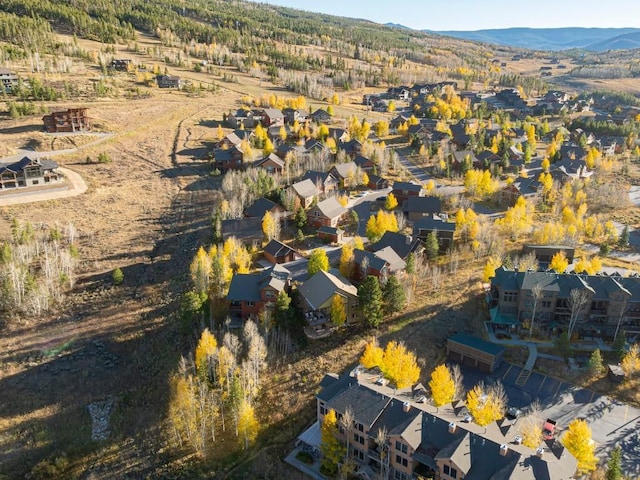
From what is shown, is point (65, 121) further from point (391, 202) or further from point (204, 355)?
point (204, 355)

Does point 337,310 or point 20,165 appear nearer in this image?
point 337,310

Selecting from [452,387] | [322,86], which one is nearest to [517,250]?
[452,387]

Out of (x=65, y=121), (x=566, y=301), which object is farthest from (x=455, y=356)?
(x=65, y=121)

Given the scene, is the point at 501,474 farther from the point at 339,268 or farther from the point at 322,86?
the point at 322,86

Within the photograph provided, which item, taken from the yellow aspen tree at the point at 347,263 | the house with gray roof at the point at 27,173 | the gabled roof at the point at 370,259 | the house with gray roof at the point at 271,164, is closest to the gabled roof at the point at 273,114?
the house with gray roof at the point at 271,164

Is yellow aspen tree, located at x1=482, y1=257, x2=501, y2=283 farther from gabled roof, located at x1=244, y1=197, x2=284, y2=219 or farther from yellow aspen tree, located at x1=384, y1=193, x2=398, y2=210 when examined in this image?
gabled roof, located at x1=244, y1=197, x2=284, y2=219

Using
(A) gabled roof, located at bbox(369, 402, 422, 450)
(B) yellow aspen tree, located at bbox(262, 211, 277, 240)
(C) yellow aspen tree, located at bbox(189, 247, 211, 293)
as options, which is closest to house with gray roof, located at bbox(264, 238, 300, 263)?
(B) yellow aspen tree, located at bbox(262, 211, 277, 240)
